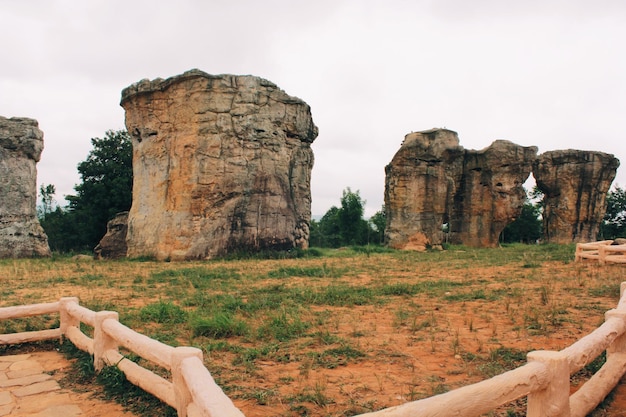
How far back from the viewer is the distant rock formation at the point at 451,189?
2431cm

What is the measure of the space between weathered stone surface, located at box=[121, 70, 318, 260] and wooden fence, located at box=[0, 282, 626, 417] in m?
12.1

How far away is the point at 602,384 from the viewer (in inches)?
148

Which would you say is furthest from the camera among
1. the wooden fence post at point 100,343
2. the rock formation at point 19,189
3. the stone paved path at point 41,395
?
the rock formation at point 19,189

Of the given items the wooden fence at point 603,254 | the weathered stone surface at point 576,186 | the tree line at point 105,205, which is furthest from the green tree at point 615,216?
the wooden fence at point 603,254

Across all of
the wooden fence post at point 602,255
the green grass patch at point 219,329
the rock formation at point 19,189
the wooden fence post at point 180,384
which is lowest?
the green grass patch at point 219,329

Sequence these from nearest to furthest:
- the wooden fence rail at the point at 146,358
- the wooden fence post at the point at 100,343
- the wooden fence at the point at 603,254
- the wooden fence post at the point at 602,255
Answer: the wooden fence rail at the point at 146,358 → the wooden fence post at the point at 100,343 → the wooden fence at the point at 603,254 → the wooden fence post at the point at 602,255

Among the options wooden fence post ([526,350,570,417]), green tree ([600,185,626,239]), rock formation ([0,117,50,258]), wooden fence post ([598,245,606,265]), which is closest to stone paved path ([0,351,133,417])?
wooden fence post ([526,350,570,417])

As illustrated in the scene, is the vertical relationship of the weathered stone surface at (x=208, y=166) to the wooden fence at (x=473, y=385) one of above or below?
above

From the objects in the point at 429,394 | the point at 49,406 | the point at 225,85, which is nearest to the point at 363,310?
the point at 429,394

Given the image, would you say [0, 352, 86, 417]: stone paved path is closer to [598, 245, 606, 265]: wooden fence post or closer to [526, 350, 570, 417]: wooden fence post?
[526, 350, 570, 417]: wooden fence post

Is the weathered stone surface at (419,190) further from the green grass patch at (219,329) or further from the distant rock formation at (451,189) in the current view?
the green grass patch at (219,329)

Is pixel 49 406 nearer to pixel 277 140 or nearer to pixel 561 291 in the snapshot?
pixel 561 291

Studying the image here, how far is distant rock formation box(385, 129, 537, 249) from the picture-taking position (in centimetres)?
2431

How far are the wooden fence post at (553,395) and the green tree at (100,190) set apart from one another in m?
27.3
